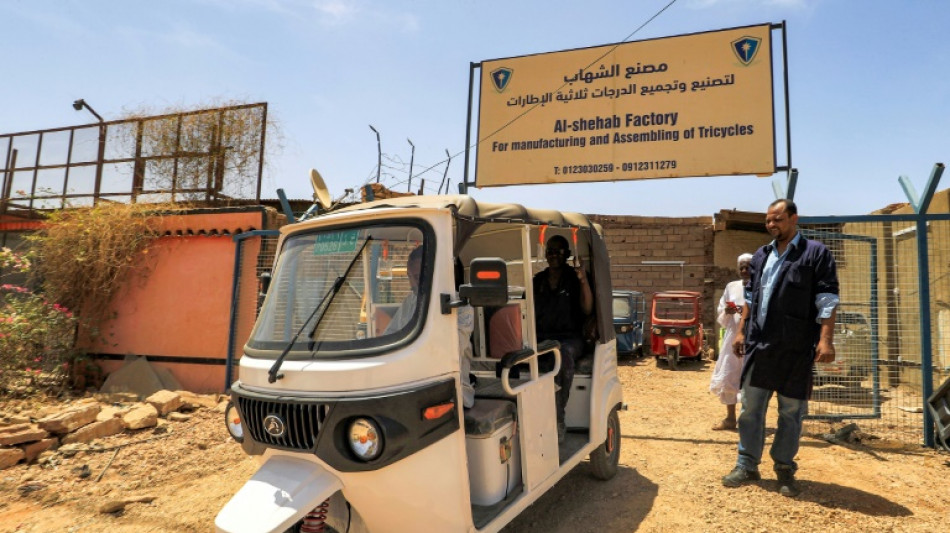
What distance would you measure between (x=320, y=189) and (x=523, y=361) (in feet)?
6.94

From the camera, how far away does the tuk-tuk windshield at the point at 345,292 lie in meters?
2.77

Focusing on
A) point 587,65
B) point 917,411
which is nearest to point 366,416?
point 587,65

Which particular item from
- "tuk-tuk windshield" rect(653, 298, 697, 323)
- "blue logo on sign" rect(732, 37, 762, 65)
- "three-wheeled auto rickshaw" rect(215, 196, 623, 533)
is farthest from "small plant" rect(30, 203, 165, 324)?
"tuk-tuk windshield" rect(653, 298, 697, 323)

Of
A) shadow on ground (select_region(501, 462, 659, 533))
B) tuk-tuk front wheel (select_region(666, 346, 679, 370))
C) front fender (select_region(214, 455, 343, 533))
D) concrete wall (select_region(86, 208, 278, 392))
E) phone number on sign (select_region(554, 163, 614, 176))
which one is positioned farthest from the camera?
tuk-tuk front wheel (select_region(666, 346, 679, 370))

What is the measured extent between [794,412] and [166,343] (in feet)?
26.4

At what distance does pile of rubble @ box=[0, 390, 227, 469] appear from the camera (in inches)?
216

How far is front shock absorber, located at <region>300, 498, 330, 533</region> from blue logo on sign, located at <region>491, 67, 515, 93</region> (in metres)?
6.62

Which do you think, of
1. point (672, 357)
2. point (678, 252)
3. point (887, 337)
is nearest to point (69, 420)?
point (887, 337)

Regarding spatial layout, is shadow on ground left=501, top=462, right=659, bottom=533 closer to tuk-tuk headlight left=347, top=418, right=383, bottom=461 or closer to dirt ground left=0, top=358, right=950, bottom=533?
dirt ground left=0, top=358, right=950, bottom=533

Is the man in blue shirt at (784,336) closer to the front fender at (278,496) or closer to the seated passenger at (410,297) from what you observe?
the seated passenger at (410,297)

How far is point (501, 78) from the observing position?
8.02 metres

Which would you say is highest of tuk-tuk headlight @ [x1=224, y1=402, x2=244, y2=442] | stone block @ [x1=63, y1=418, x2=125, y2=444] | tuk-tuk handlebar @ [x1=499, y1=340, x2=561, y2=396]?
tuk-tuk handlebar @ [x1=499, y1=340, x2=561, y2=396]

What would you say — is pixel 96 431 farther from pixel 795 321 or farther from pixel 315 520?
pixel 795 321

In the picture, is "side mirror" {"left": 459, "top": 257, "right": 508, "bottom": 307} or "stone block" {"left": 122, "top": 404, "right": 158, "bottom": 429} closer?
"side mirror" {"left": 459, "top": 257, "right": 508, "bottom": 307}
